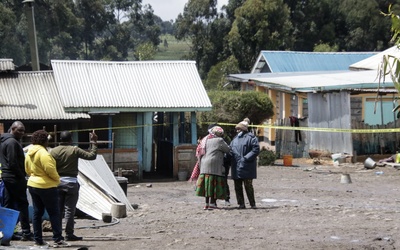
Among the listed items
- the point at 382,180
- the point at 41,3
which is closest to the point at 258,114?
the point at 382,180

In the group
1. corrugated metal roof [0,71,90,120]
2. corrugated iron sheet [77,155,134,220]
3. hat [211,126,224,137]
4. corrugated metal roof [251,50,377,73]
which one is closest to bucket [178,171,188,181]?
corrugated metal roof [0,71,90,120]

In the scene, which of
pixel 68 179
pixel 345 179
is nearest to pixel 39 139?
pixel 68 179

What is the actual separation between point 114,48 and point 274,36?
21.7 m

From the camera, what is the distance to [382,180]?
73.5ft

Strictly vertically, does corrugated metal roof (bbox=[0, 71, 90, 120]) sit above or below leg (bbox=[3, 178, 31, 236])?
above

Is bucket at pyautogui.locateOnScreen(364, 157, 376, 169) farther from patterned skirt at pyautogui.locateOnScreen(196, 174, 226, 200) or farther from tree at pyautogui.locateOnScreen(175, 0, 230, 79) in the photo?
tree at pyautogui.locateOnScreen(175, 0, 230, 79)

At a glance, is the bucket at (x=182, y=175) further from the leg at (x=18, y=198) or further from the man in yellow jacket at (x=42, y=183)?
the man in yellow jacket at (x=42, y=183)

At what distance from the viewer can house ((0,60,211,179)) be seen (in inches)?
934

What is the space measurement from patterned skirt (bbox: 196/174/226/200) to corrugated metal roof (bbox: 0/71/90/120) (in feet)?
27.2

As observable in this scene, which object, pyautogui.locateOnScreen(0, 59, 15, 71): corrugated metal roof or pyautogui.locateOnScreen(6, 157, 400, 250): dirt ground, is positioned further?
pyautogui.locateOnScreen(0, 59, 15, 71): corrugated metal roof

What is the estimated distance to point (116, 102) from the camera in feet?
79.3

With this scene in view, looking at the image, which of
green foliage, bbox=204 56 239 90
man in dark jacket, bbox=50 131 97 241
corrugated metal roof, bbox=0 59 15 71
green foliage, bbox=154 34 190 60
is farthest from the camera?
green foliage, bbox=154 34 190 60

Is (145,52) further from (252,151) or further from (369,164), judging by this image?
(252,151)

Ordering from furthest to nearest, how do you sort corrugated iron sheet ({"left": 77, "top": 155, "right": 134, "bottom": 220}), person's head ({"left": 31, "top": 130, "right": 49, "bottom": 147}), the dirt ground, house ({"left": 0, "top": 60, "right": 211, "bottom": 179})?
house ({"left": 0, "top": 60, "right": 211, "bottom": 179})
corrugated iron sheet ({"left": 77, "top": 155, "right": 134, "bottom": 220})
the dirt ground
person's head ({"left": 31, "top": 130, "right": 49, "bottom": 147})
